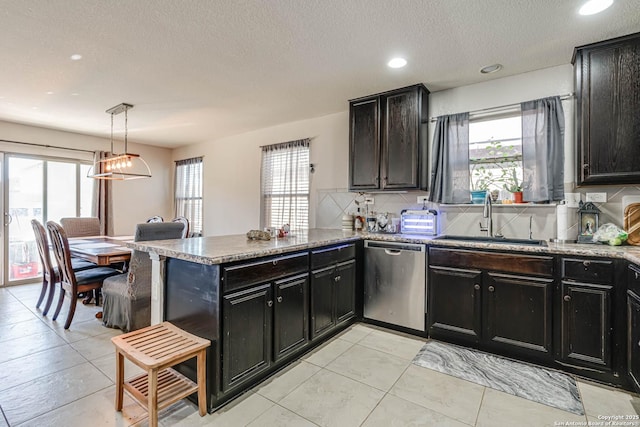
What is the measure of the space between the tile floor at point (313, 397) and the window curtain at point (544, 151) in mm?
1516

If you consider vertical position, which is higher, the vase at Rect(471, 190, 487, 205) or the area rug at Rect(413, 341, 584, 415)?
the vase at Rect(471, 190, 487, 205)

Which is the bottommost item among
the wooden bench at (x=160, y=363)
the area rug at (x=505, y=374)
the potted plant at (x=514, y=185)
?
the area rug at (x=505, y=374)

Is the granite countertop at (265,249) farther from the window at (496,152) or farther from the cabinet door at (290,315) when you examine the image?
the window at (496,152)

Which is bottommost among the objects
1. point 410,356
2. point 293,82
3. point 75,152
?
point 410,356

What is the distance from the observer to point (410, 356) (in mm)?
2494

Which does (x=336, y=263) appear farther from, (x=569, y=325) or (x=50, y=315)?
(x=50, y=315)

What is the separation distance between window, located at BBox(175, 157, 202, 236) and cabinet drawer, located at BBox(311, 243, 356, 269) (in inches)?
155

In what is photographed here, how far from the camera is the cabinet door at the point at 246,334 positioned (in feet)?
5.98

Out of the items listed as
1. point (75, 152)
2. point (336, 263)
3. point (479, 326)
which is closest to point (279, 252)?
point (336, 263)

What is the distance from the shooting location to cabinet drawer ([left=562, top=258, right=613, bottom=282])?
2.06m

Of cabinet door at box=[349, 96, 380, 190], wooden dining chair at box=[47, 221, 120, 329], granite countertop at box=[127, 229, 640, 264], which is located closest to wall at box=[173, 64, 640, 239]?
cabinet door at box=[349, 96, 380, 190]

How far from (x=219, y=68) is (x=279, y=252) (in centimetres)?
184

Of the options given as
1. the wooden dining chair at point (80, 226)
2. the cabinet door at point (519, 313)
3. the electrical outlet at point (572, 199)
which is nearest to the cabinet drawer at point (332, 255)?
the cabinet door at point (519, 313)

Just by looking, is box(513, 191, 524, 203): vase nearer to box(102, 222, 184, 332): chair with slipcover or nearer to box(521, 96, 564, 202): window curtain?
box(521, 96, 564, 202): window curtain
